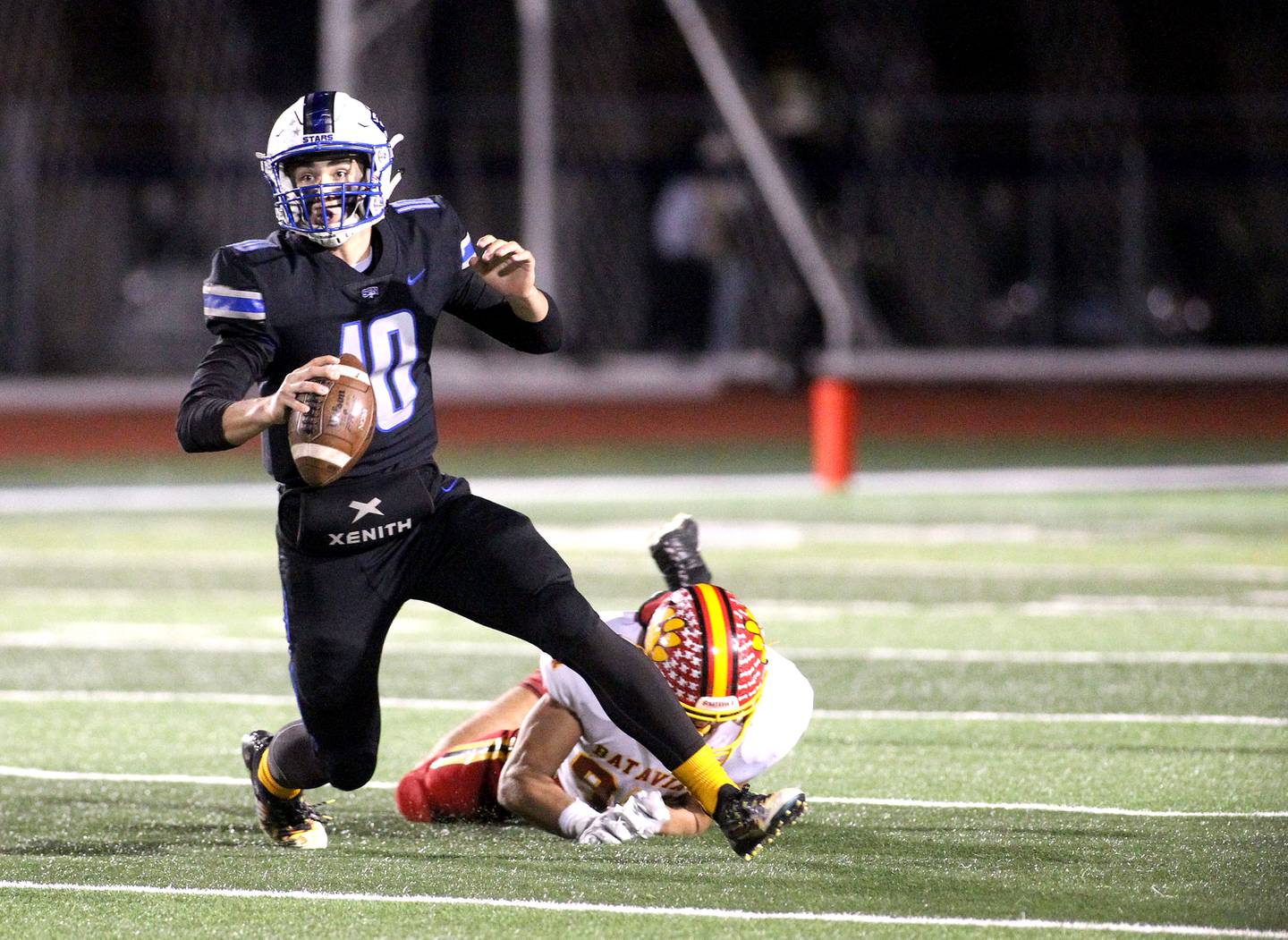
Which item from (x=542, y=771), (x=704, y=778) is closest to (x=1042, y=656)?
(x=542, y=771)

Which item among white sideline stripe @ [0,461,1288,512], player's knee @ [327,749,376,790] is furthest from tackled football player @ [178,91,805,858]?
white sideline stripe @ [0,461,1288,512]

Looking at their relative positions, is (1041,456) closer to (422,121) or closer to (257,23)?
(422,121)

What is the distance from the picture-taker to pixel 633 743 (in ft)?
14.7

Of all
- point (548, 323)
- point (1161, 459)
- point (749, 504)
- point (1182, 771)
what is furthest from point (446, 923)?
point (1161, 459)

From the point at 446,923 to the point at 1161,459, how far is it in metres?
10.5

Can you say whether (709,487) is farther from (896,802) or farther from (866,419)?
(896,802)

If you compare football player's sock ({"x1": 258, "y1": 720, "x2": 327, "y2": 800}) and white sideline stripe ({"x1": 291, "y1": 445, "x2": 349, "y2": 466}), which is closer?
white sideline stripe ({"x1": 291, "y1": 445, "x2": 349, "y2": 466})

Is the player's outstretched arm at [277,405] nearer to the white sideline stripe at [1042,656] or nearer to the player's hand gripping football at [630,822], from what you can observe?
Answer: the player's hand gripping football at [630,822]

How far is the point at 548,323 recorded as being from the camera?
4578 millimetres

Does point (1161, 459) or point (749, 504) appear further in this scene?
point (1161, 459)

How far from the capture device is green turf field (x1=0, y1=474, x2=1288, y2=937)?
13.0ft

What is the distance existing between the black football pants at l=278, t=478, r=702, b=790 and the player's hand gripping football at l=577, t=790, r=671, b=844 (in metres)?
0.32

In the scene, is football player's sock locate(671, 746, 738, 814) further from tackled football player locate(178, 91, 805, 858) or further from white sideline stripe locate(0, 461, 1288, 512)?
white sideline stripe locate(0, 461, 1288, 512)

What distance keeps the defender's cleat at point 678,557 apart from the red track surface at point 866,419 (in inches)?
404
